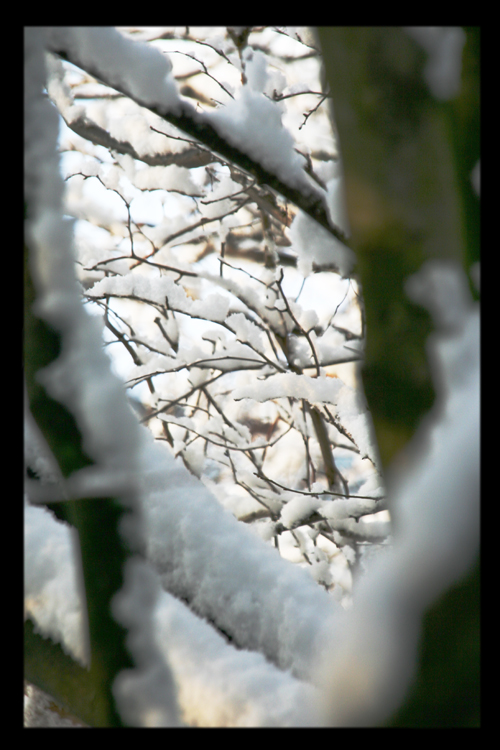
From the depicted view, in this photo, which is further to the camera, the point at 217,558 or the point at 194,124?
the point at 194,124

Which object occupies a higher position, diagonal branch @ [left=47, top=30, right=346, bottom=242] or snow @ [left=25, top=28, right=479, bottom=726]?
diagonal branch @ [left=47, top=30, right=346, bottom=242]

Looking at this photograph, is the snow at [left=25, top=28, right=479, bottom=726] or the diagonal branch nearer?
the snow at [left=25, top=28, right=479, bottom=726]

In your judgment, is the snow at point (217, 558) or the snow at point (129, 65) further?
the snow at point (129, 65)

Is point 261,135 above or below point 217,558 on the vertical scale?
above

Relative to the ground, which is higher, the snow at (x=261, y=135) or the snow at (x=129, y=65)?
the snow at (x=129, y=65)

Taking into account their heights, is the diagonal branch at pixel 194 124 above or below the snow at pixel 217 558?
above

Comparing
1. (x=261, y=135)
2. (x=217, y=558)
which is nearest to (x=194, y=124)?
(x=261, y=135)

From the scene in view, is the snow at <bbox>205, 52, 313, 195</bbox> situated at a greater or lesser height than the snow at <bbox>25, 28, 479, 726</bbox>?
greater

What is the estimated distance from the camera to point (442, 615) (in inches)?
10.6

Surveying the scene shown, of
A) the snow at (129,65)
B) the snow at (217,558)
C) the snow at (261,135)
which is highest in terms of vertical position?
the snow at (129,65)

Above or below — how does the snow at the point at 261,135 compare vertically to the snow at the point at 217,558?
above

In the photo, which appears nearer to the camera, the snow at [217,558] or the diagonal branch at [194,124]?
the snow at [217,558]

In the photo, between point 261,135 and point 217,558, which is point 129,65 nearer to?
point 261,135

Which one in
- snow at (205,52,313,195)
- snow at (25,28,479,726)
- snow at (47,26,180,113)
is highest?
snow at (47,26,180,113)
